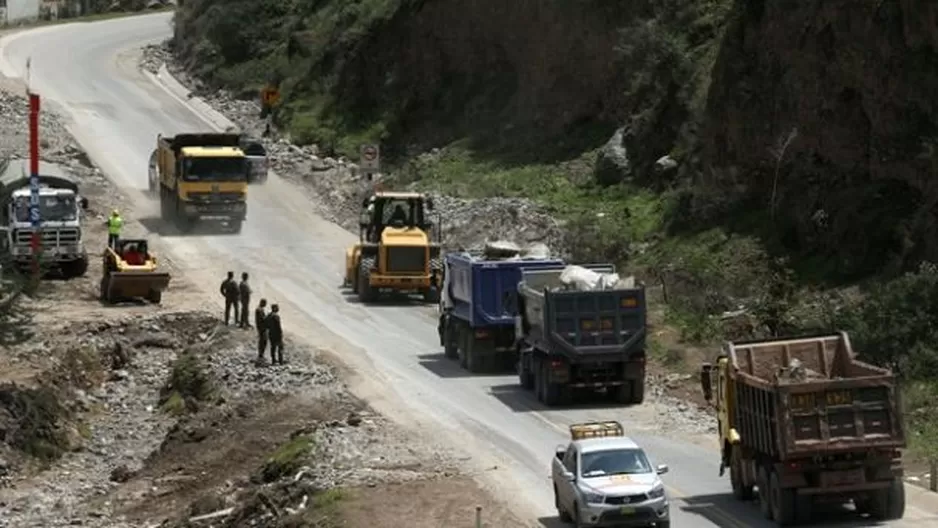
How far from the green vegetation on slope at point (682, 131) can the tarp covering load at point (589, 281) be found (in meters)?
4.69

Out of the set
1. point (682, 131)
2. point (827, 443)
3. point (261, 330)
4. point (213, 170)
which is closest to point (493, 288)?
point (261, 330)

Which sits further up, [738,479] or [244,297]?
[244,297]

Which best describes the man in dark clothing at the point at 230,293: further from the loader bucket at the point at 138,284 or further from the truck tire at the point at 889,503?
the truck tire at the point at 889,503

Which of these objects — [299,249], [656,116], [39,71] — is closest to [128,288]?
[299,249]

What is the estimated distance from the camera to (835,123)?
51.4m

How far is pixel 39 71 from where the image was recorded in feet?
324

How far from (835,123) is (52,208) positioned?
2383 cm

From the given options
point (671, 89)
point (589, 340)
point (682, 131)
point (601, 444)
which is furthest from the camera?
point (671, 89)

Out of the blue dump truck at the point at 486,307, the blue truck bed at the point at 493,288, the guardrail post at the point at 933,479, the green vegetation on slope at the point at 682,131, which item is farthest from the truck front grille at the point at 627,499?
the blue truck bed at the point at 493,288

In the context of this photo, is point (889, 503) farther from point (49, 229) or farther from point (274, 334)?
point (49, 229)

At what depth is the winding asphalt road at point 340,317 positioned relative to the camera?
34.6m

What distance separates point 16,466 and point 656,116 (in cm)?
2733

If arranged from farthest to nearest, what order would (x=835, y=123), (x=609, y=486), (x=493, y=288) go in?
(x=835, y=123) < (x=493, y=288) < (x=609, y=486)

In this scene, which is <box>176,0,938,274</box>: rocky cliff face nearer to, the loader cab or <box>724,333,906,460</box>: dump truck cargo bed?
the loader cab
